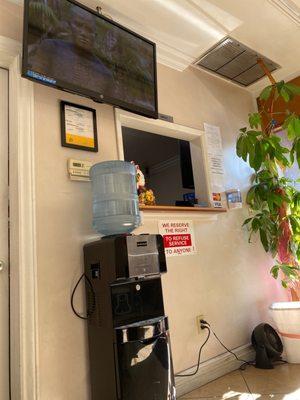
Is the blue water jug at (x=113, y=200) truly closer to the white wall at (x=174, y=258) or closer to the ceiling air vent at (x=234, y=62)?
the white wall at (x=174, y=258)

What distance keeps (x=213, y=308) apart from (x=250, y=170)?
1.34 m

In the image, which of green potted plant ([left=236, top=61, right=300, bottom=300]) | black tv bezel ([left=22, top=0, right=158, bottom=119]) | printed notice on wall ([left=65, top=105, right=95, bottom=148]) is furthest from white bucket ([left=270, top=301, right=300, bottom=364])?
printed notice on wall ([left=65, top=105, right=95, bottom=148])

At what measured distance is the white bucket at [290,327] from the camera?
6.90 feet

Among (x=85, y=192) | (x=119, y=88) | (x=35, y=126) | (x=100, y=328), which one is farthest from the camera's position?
(x=119, y=88)

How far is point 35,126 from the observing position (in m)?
1.56

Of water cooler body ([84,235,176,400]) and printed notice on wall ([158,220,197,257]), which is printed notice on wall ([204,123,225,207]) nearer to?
printed notice on wall ([158,220,197,257])

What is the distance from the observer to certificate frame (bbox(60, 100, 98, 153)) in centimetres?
166

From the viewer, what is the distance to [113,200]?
162 centimetres

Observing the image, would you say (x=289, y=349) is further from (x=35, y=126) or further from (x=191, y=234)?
(x=35, y=126)

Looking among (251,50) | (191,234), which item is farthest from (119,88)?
(251,50)

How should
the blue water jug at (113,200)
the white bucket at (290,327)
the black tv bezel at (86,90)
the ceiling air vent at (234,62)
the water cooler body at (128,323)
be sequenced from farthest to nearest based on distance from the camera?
the ceiling air vent at (234,62), the white bucket at (290,327), the blue water jug at (113,200), the black tv bezel at (86,90), the water cooler body at (128,323)

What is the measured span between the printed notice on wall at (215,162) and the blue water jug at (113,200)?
3.01 feet

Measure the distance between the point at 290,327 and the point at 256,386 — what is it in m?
0.53

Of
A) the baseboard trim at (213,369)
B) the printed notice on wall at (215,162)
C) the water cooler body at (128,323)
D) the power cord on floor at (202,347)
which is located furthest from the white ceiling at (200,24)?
the baseboard trim at (213,369)
